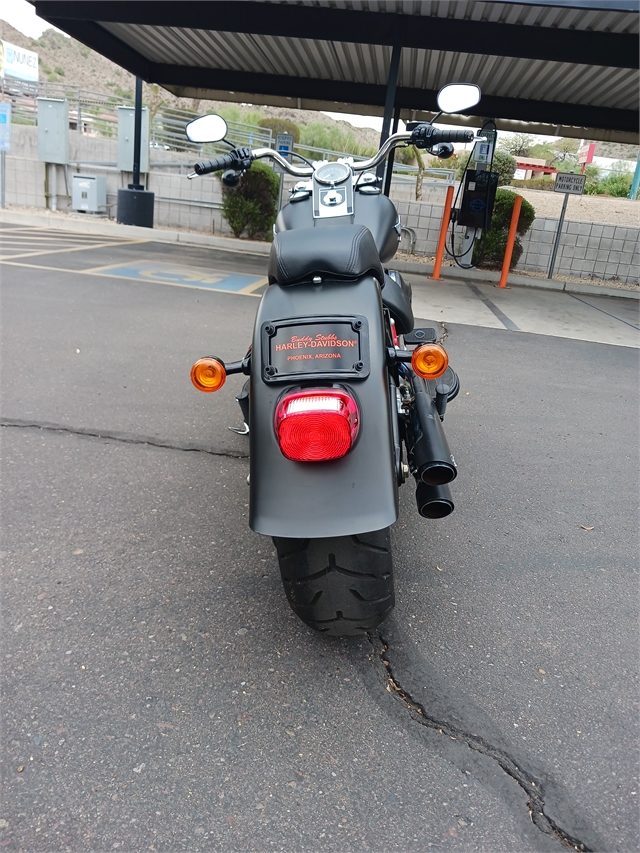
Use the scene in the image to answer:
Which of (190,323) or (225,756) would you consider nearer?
(225,756)

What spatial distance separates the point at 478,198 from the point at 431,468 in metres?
9.77

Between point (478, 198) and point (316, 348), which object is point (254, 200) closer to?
point (478, 198)

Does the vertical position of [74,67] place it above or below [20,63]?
above

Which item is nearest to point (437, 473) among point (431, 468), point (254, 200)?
point (431, 468)

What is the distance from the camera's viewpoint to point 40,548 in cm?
261

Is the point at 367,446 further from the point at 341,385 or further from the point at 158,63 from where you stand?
the point at 158,63

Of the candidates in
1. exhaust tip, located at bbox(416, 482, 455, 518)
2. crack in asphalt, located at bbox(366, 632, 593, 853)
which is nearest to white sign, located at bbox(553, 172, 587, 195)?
exhaust tip, located at bbox(416, 482, 455, 518)

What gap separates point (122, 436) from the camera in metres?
3.73

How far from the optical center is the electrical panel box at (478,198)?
10.4 metres

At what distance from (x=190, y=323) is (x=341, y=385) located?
15.6 ft

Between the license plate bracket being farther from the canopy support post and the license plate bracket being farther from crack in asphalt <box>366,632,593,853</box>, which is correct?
the canopy support post

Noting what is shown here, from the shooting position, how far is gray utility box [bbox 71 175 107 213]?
14.4 metres

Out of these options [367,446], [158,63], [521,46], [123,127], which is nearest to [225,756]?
[367,446]

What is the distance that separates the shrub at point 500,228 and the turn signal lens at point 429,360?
10.7 m
